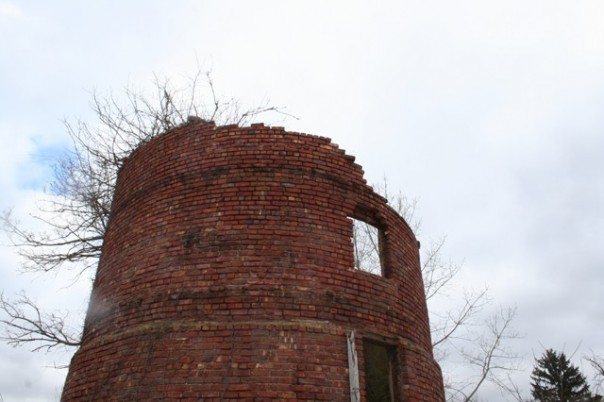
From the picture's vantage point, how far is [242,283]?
553cm

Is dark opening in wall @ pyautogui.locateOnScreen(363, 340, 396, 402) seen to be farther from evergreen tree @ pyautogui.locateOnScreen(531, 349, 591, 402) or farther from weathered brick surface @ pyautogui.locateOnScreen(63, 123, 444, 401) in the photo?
evergreen tree @ pyautogui.locateOnScreen(531, 349, 591, 402)

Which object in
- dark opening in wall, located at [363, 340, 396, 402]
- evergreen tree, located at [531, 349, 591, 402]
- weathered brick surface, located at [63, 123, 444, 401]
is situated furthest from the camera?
evergreen tree, located at [531, 349, 591, 402]

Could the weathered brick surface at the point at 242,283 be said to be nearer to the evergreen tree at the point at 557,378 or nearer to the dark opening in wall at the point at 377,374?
the dark opening in wall at the point at 377,374

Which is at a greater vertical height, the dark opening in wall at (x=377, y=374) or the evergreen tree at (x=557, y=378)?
the evergreen tree at (x=557, y=378)

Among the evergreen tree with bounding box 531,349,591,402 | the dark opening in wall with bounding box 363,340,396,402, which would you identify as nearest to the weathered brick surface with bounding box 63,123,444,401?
the dark opening in wall with bounding box 363,340,396,402

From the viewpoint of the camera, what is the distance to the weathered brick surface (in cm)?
512

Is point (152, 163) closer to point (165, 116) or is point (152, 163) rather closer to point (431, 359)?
point (431, 359)

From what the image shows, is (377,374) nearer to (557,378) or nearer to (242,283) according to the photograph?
(242,283)

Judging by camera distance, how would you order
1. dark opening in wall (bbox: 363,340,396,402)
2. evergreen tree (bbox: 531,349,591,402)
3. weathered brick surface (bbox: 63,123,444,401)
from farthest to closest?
evergreen tree (bbox: 531,349,591,402)
dark opening in wall (bbox: 363,340,396,402)
weathered brick surface (bbox: 63,123,444,401)

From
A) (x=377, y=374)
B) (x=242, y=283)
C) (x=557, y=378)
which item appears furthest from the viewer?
(x=557, y=378)

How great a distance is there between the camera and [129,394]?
512cm

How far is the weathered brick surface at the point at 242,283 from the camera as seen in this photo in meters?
5.12

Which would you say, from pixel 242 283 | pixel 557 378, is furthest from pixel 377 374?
pixel 557 378

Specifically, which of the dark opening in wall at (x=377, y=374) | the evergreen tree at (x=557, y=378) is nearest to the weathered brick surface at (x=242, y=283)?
the dark opening in wall at (x=377, y=374)
